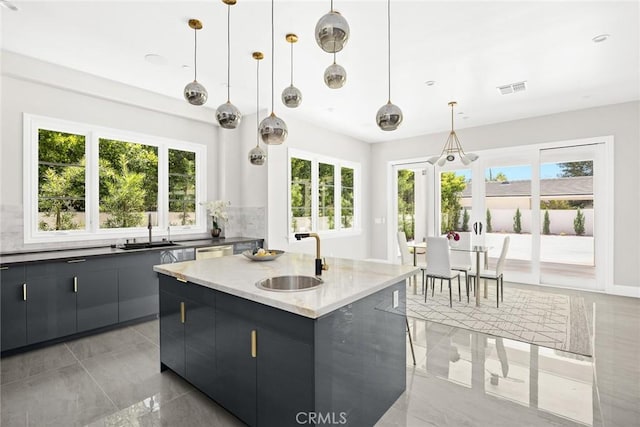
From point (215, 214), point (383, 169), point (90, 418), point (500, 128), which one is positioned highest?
point (500, 128)

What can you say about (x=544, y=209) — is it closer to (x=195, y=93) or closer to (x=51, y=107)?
(x=195, y=93)

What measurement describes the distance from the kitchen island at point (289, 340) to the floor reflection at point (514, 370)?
2.15 feet

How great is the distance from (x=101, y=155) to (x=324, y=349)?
4.06 meters

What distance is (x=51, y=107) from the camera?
3619 mm

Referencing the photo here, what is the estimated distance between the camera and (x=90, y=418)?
2.04 meters

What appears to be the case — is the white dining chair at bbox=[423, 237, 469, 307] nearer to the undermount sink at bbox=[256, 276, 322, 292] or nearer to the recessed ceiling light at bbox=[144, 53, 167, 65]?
the undermount sink at bbox=[256, 276, 322, 292]

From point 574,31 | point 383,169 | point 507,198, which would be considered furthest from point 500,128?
point 574,31

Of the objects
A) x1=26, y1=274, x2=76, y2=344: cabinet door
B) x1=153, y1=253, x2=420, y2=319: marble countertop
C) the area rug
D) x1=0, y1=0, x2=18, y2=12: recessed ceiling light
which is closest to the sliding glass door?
the area rug

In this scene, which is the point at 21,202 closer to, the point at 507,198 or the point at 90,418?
the point at 90,418

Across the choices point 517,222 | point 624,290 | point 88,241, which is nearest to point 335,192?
point 517,222

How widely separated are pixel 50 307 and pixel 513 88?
596 cm

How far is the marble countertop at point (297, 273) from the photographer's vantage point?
1559 mm

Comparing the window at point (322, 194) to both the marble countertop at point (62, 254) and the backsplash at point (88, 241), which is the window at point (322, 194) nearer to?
the backsplash at point (88, 241)

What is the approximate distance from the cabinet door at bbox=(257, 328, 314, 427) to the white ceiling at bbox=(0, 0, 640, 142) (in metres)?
2.52
